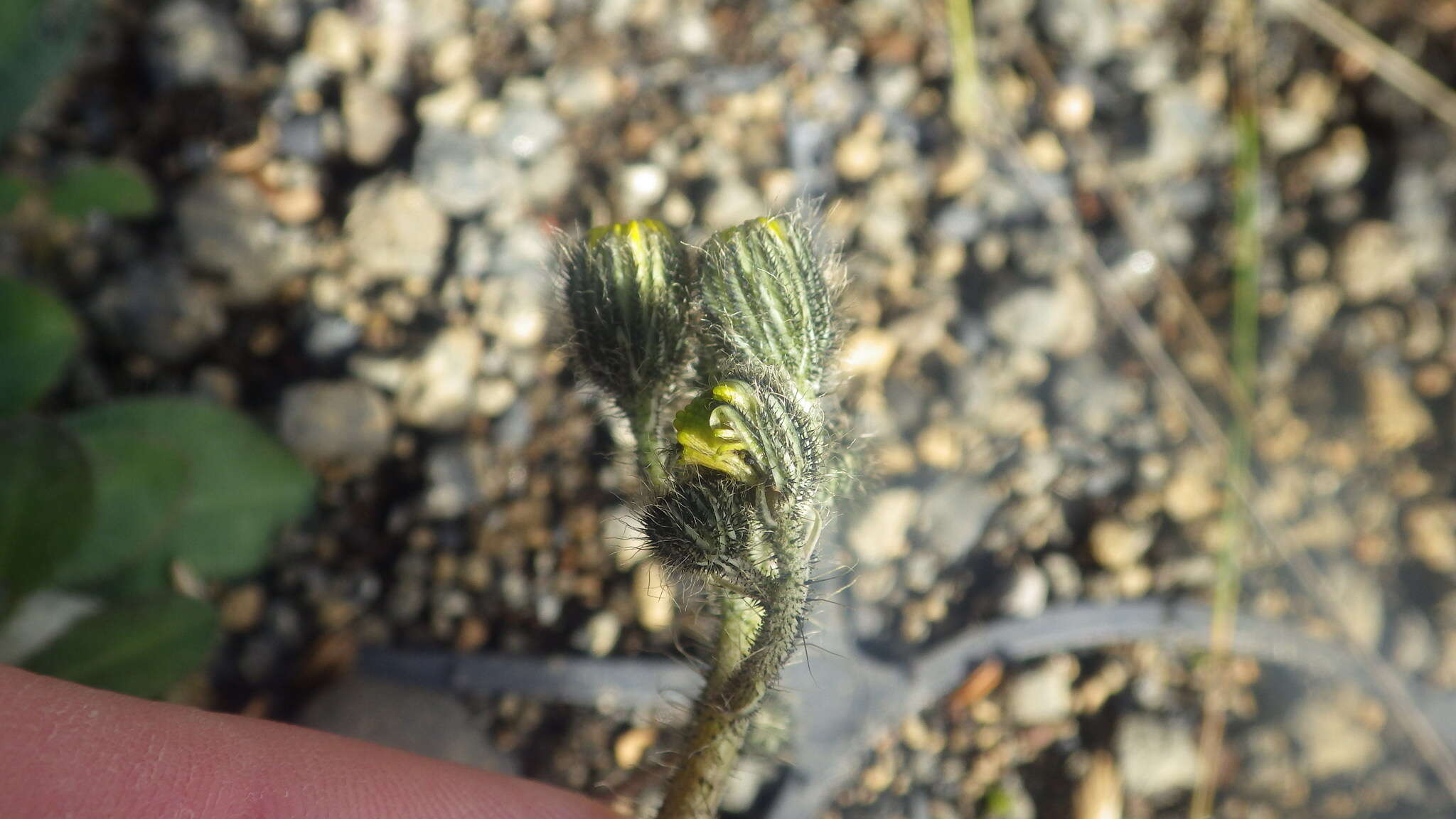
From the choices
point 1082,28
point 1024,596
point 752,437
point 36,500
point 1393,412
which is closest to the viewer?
point 752,437

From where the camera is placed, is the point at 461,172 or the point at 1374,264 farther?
the point at 1374,264

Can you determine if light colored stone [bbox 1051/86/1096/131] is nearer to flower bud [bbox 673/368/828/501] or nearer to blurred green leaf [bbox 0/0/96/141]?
flower bud [bbox 673/368/828/501]

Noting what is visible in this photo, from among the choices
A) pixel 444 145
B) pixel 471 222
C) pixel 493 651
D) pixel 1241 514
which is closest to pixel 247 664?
pixel 493 651

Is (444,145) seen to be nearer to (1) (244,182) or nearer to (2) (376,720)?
(1) (244,182)

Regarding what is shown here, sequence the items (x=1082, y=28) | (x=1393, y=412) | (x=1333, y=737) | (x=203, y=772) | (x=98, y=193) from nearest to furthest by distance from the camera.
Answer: (x=203, y=772), (x=98, y=193), (x=1333, y=737), (x=1393, y=412), (x=1082, y=28)

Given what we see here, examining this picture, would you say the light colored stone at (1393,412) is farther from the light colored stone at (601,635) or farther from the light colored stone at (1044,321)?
the light colored stone at (601,635)

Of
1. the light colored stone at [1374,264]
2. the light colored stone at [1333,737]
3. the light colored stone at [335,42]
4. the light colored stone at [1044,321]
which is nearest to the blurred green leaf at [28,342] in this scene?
the light colored stone at [335,42]

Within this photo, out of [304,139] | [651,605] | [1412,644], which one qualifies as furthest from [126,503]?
[1412,644]

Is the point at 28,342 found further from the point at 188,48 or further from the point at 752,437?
the point at 752,437
